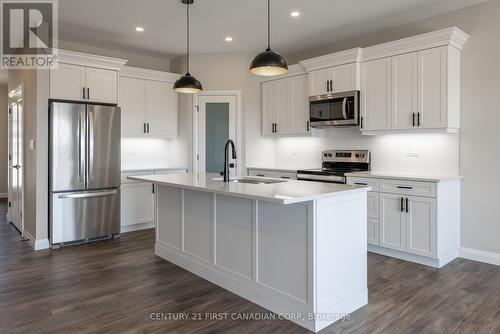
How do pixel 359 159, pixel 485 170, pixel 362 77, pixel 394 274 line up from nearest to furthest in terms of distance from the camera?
1. pixel 394 274
2. pixel 485 170
3. pixel 362 77
4. pixel 359 159

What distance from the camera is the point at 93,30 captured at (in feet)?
15.7

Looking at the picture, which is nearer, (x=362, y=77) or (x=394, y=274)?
(x=394, y=274)

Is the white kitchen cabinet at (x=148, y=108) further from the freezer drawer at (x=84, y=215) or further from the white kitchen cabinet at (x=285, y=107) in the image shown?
the white kitchen cabinet at (x=285, y=107)

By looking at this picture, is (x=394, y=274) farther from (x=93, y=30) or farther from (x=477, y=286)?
(x=93, y=30)

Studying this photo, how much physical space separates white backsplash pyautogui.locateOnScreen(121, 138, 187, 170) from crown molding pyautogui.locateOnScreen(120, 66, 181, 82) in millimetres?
1028

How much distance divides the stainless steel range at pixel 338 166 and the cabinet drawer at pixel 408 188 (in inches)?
21.7

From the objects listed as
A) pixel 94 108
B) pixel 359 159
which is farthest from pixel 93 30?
pixel 359 159

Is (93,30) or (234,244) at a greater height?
(93,30)

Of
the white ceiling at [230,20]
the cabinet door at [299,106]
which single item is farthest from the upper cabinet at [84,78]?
the cabinet door at [299,106]

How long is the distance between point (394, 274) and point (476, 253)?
3.87 feet

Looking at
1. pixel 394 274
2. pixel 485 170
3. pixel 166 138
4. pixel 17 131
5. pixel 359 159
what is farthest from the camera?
pixel 166 138

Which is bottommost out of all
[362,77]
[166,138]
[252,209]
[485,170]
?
[252,209]

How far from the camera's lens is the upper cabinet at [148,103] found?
215 inches

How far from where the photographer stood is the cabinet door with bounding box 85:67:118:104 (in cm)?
466
